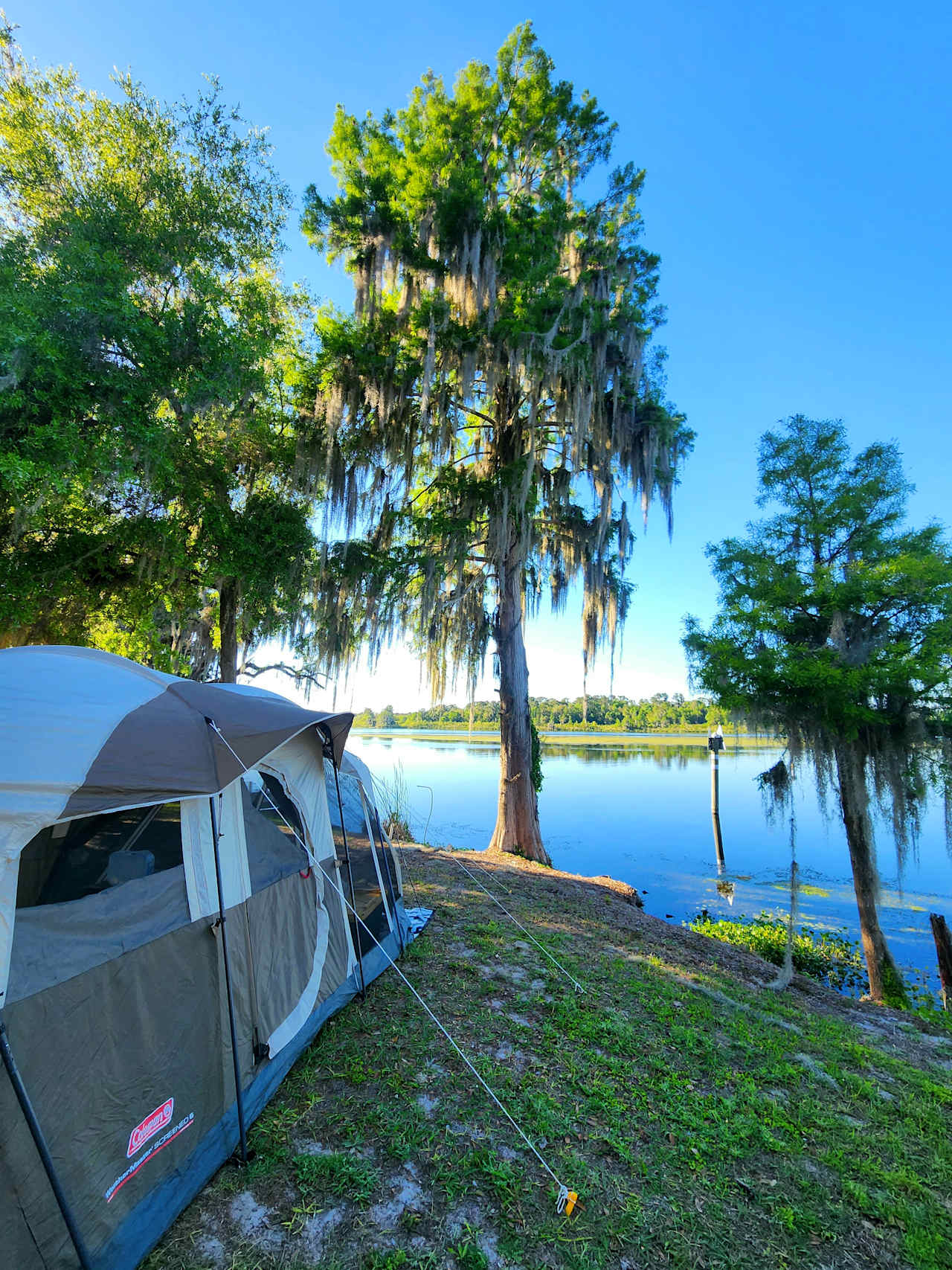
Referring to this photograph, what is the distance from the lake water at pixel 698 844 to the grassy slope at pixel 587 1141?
4563 millimetres

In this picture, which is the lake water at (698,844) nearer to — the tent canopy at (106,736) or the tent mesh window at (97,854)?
the tent canopy at (106,736)

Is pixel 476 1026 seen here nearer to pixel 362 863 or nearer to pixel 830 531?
pixel 362 863

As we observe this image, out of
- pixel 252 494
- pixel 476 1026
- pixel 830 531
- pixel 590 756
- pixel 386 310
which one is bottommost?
pixel 590 756

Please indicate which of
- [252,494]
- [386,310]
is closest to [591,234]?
[386,310]

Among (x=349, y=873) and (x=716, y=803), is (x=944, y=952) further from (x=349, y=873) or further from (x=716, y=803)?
(x=349, y=873)

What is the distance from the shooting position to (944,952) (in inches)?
282

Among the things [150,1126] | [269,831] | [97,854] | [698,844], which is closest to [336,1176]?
[150,1126]

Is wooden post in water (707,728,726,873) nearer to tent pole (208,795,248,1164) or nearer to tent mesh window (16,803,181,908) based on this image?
tent pole (208,795,248,1164)

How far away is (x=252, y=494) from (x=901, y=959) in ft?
44.1

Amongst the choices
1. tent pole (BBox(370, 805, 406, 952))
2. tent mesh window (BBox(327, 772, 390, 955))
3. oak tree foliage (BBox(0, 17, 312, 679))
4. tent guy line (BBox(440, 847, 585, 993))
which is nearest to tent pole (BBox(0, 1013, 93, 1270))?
tent mesh window (BBox(327, 772, 390, 955))

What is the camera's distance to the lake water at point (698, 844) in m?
10.9

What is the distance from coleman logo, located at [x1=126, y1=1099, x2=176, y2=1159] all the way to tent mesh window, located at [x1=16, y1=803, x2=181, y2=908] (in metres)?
0.86

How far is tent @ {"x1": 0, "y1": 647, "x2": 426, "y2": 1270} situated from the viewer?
1743 millimetres

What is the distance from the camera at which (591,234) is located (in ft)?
27.3
